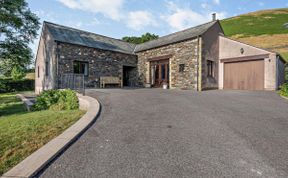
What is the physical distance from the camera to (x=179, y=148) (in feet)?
10.8

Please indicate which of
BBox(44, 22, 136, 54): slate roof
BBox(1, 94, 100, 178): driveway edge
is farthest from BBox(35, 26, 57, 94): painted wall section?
BBox(1, 94, 100, 178): driveway edge

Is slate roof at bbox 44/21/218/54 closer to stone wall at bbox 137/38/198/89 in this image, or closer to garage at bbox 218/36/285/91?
stone wall at bbox 137/38/198/89

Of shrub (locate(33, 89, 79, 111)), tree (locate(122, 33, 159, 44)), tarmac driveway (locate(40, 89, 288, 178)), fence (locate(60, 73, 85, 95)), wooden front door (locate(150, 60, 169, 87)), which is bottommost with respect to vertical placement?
tarmac driveway (locate(40, 89, 288, 178))

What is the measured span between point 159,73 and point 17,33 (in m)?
14.8

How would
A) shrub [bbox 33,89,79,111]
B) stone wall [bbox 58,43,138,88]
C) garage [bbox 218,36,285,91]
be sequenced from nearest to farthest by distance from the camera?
shrub [bbox 33,89,79,111]
garage [bbox 218,36,285,91]
stone wall [bbox 58,43,138,88]

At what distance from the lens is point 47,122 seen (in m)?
5.01

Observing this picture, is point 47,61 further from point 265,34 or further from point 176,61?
point 265,34

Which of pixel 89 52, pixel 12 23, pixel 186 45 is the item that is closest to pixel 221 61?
pixel 186 45

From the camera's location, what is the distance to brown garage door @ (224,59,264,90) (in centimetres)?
1391

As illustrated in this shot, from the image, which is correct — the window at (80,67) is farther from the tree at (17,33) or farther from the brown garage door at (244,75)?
the brown garage door at (244,75)

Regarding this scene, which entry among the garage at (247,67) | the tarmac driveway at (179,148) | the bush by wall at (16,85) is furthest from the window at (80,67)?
the bush by wall at (16,85)

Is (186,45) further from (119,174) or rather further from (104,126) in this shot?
(119,174)

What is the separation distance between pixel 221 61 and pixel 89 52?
1186cm

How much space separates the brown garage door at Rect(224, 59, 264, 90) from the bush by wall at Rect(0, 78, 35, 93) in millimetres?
30234
